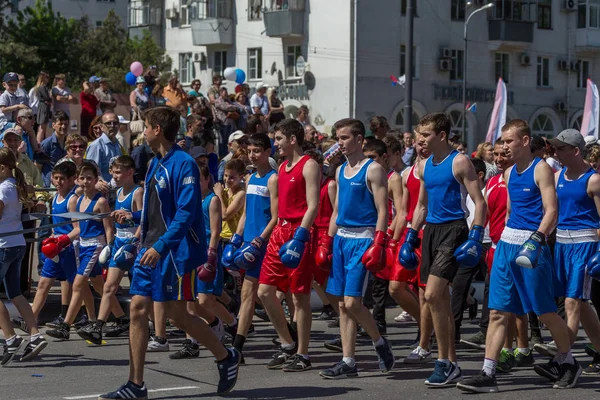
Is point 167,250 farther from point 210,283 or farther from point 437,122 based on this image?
point 210,283

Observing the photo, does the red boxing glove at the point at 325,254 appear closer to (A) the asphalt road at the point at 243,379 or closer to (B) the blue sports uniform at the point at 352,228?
(B) the blue sports uniform at the point at 352,228

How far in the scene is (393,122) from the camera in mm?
45531

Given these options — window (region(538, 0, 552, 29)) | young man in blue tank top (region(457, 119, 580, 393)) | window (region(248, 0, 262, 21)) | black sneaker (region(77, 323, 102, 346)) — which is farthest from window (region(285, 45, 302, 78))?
young man in blue tank top (region(457, 119, 580, 393))

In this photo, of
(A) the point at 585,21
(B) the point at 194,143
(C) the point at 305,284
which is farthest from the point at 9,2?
(C) the point at 305,284

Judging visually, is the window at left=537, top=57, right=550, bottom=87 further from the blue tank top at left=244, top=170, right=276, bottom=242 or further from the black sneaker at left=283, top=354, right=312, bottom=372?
the black sneaker at left=283, top=354, right=312, bottom=372

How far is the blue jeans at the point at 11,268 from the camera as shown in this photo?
9.87m

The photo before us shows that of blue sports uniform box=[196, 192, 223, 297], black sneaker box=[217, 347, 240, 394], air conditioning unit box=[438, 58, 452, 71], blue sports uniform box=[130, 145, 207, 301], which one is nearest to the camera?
blue sports uniform box=[130, 145, 207, 301]

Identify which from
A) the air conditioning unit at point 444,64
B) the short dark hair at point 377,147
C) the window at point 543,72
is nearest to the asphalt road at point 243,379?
the short dark hair at point 377,147

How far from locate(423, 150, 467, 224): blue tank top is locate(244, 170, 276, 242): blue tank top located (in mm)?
1750

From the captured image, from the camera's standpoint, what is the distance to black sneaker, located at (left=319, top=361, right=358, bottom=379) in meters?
9.16

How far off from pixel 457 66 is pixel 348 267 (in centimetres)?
4012

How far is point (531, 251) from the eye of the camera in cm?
830

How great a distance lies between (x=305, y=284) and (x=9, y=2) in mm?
41249

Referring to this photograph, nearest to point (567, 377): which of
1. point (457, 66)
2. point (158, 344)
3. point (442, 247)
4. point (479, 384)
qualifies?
point (479, 384)
